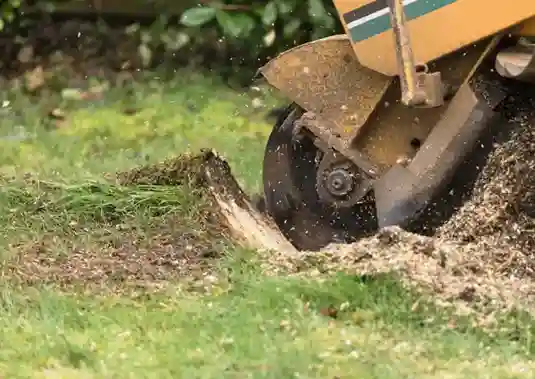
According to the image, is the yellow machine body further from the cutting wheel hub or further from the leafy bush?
the leafy bush

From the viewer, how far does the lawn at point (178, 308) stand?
11.3 feet

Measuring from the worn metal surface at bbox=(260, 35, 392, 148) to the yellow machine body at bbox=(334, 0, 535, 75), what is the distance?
0.43 feet

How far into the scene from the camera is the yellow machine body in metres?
3.98

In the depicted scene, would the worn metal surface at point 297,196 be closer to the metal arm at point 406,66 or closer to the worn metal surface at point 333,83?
the worn metal surface at point 333,83

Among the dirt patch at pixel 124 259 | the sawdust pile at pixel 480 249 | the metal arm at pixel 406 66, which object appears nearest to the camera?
the sawdust pile at pixel 480 249

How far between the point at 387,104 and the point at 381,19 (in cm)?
36

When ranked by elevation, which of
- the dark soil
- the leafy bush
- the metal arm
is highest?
the metal arm

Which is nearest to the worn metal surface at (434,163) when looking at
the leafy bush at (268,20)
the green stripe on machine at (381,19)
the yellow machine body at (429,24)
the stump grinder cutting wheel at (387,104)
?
the stump grinder cutting wheel at (387,104)

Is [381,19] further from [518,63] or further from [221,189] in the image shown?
[221,189]

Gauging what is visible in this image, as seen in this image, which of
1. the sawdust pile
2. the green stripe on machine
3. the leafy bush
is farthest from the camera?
the leafy bush

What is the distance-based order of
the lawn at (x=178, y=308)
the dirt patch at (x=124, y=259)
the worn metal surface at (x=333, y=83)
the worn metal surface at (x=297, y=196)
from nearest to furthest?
the lawn at (x=178, y=308)
the dirt patch at (x=124, y=259)
the worn metal surface at (x=333, y=83)
the worn metal surface at (x=297, y=196)

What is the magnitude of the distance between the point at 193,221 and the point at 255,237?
324mm

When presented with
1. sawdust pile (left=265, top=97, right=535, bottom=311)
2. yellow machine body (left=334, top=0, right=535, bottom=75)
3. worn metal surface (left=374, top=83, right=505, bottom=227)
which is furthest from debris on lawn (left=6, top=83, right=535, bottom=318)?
yellow machine body (left=334, top=0, right=535, bottom=75)

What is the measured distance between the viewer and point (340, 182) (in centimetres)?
456
